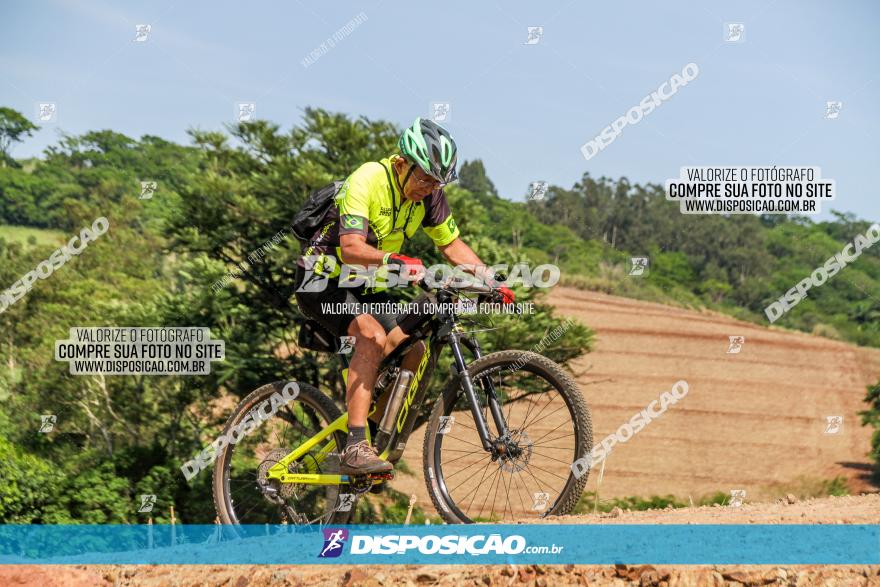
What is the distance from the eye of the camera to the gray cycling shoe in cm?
706

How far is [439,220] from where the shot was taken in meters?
7.42

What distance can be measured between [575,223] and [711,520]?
74862 mm

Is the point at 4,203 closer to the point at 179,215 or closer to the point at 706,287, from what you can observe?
the point at 706,287

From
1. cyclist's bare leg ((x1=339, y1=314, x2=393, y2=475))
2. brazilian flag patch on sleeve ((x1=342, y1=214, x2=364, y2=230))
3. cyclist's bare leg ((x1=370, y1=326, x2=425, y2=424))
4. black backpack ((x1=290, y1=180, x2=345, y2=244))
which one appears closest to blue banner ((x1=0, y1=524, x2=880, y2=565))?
cyclist's bare leg ((x1=339, y1=314, x2=393, y2=475))

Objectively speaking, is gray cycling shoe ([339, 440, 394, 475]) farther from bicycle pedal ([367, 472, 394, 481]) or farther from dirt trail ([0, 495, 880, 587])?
dirt trail ([0, 495, 880, 587])

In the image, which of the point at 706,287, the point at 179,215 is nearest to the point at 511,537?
the point at 179,215

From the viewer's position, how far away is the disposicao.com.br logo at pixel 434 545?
6.43m

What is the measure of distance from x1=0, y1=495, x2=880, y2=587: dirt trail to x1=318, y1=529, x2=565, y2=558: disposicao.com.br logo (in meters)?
0.27

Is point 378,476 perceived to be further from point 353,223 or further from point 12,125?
point 12,125

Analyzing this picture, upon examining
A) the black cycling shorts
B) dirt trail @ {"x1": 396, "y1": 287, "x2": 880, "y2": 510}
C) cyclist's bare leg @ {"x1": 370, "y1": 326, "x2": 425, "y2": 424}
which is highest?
the black cycling shorts

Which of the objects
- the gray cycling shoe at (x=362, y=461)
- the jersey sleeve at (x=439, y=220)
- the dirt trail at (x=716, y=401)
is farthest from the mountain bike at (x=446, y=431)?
the dirt trail at (x=716, y=401)

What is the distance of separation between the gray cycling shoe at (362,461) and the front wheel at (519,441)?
1.09 feet

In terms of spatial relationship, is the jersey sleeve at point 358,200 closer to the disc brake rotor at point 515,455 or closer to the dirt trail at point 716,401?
the disc brake rotor at point 515,455

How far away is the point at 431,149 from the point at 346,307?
4.59ft
